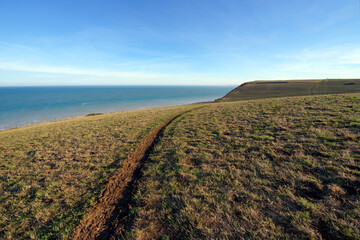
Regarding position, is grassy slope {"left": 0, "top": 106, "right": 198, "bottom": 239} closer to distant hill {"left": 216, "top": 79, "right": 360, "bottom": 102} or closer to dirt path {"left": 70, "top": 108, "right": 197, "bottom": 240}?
dirt path {"left": 70, "top": 108, "right": 197, "bottom": 240}

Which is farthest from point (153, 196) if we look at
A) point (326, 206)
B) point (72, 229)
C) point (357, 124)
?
point (357, 124)

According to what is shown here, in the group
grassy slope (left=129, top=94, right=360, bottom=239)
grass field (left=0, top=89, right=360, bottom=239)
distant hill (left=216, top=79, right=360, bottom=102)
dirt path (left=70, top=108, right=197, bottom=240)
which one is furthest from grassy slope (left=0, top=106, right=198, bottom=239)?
distant hill (left=216, top=79, right=360, bottom=102)

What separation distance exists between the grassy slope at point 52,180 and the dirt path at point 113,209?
0.49 m

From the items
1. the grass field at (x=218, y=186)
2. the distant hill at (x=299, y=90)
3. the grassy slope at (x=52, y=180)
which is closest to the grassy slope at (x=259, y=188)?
the grass field at (x=218, y=186)

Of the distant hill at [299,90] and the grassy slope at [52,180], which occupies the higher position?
the distant hill at [299,90]

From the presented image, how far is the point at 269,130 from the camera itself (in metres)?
11.1

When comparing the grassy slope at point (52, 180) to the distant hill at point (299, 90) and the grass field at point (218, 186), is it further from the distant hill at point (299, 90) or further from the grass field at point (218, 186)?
the distant hill at point (299, 90)

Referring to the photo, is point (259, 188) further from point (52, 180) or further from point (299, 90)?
point (299, 90)

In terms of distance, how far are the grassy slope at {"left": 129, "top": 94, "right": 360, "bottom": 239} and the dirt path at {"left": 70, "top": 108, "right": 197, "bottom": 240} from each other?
52cm

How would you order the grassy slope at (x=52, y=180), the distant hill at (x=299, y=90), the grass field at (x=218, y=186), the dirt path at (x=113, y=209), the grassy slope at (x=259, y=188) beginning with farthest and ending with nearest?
the distant hill at (x=299, y=90), the grassy slope at (x=52, y=180), the dirt path at (x=113, y=209), the grass field at (x=218, y=186), the grassy slope at (x=259, y=188)

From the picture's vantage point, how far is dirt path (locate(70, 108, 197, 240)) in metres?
4.72

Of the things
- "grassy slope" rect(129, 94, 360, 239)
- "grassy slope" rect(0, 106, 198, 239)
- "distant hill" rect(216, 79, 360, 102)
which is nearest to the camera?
"grassy slope" rect(129, 94, 360, 239)

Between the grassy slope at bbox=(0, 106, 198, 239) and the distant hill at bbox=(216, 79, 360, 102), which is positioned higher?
the distant hill at bbox=(216, 79, 360, 102)

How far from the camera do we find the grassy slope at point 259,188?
399 centimetres
